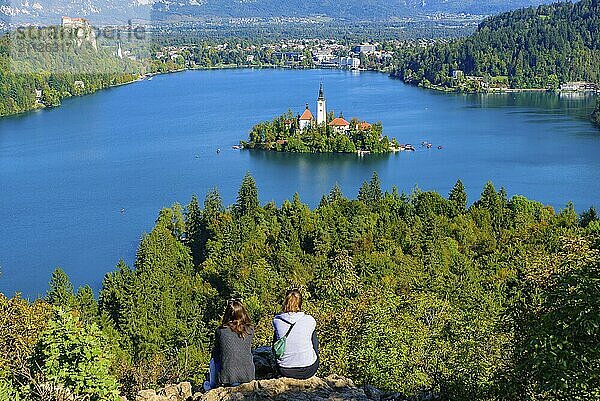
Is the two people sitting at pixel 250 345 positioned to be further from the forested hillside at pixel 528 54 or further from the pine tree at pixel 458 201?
the forested hillside at pixel 528 54

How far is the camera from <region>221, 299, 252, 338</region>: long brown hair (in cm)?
355

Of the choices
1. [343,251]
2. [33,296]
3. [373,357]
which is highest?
[373,357]

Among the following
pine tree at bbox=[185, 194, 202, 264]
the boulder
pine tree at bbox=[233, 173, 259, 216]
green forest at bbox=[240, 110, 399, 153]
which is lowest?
pine tree at bbox=[185, 194, 202, 264]

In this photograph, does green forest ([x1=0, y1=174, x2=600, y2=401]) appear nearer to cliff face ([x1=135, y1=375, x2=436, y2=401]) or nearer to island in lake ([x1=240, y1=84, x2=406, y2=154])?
cliff face ([x1=135, y1=375, x2=436, y2=401])

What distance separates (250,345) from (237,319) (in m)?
0.15

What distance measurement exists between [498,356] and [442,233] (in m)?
8.46

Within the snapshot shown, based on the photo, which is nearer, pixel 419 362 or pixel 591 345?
pixel 591 345

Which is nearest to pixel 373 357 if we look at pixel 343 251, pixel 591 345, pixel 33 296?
pixel 591 345

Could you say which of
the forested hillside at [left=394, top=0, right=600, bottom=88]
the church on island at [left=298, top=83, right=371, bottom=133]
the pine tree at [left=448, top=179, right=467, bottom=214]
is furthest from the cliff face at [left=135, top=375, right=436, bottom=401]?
the forested hillside at [left=394, top=0, right=600, bottom=88]

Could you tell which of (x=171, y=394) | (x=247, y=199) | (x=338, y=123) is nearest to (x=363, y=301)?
(x=171, y=394)

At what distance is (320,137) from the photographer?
30.3 m

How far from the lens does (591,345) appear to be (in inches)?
129

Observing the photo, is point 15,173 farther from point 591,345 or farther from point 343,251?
point 591,345

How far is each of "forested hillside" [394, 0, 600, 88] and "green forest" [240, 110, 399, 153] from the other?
23.8 metres
